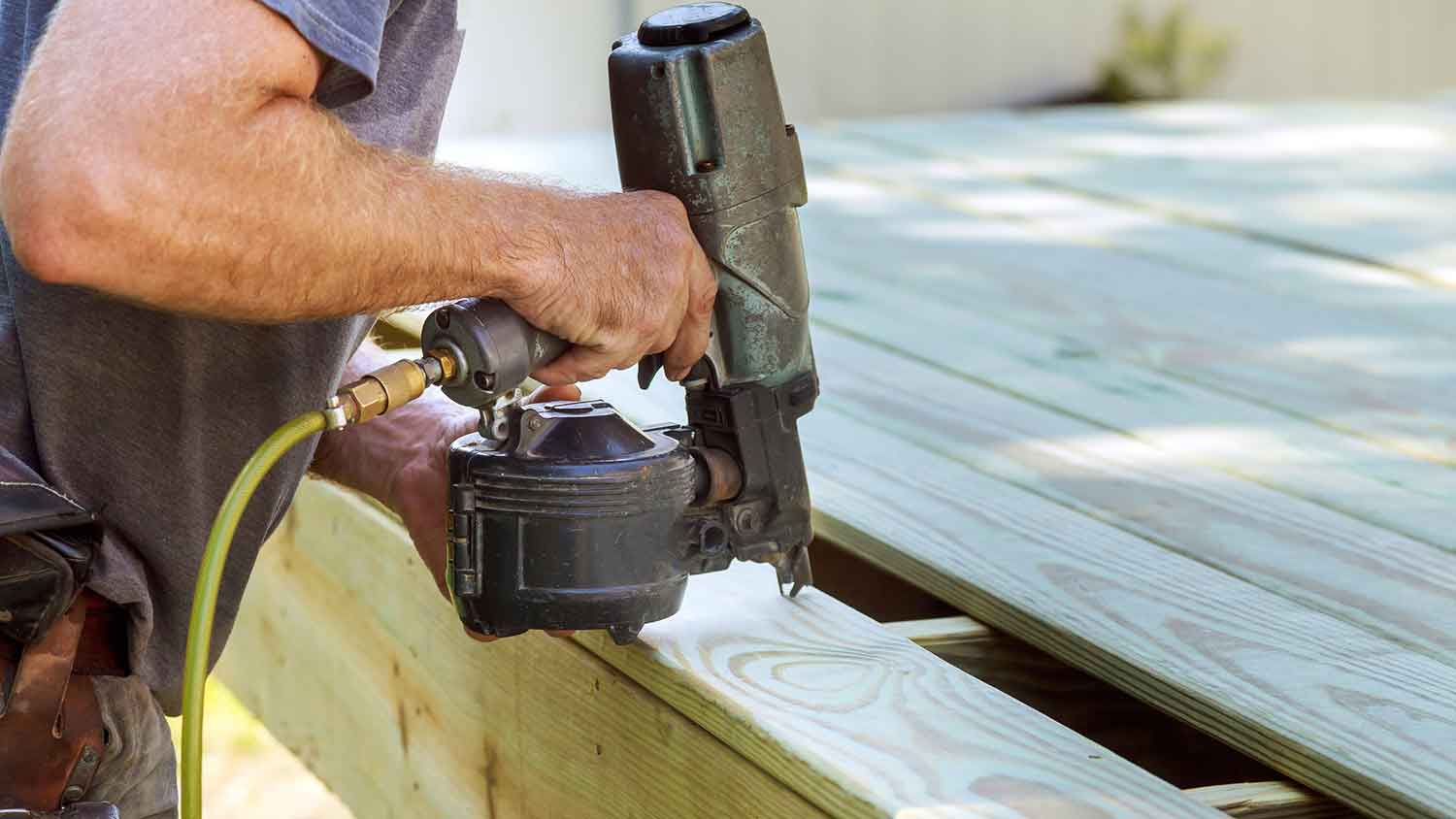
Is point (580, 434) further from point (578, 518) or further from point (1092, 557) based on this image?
point (1092, 557)

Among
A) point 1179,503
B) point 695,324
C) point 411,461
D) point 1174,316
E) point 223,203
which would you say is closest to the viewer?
point 223,203

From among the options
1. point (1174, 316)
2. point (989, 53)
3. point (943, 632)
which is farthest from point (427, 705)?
point (989, 53)

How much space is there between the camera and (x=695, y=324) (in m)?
1.48

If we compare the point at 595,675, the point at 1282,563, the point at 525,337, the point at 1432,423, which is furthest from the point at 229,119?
the point at 1432,423

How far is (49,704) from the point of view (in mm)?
1507

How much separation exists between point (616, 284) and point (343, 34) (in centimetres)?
30

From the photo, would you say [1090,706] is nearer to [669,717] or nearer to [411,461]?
[669,717]

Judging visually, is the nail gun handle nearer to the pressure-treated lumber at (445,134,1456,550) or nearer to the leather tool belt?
the leather tool belt

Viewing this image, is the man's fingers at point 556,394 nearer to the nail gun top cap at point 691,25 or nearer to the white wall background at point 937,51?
the nail gun top cap at point 691,25

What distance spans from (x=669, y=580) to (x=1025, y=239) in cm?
199

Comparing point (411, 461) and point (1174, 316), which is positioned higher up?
point (411, 461)

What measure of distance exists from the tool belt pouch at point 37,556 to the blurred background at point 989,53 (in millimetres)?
3784

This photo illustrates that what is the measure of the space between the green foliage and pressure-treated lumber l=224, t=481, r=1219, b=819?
503cm

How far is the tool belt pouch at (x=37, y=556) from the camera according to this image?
1412mm
